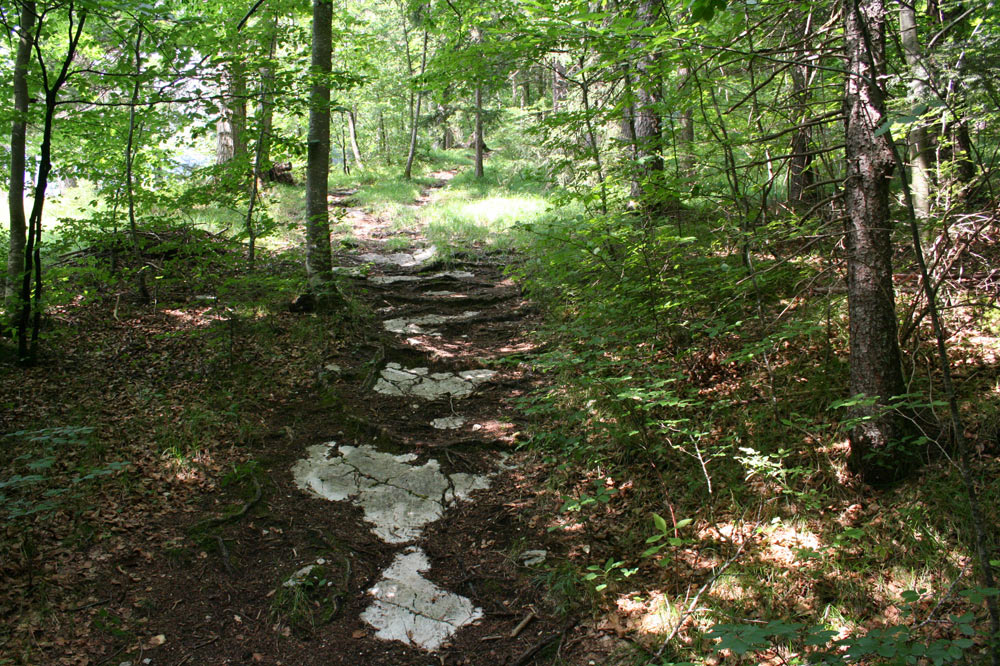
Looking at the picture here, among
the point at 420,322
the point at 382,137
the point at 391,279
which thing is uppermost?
the point at 382,137

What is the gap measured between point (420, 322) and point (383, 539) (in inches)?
178

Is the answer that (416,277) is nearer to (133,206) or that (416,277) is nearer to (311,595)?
(133,206)

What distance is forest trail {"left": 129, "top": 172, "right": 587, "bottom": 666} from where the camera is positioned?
3398 mm

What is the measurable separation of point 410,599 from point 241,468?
2254 millimetres

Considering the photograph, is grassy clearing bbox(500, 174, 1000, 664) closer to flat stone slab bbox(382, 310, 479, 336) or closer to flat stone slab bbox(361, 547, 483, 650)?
flat stone slab bbox(361, 547, 483, 650)

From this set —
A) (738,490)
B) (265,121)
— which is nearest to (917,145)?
(738,490)

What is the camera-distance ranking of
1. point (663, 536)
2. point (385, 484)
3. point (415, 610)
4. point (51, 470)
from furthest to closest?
1. point (385, 484)
2. point (51, 470)
3. point (415, 610)
4. point (663, 536)

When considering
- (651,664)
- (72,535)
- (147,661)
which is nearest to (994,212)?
(651,664)

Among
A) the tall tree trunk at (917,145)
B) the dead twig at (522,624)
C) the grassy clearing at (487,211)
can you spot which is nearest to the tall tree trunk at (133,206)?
the grassy clearing at (487,211)

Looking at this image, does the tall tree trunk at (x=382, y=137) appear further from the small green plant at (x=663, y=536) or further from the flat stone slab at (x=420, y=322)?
the small green plant at (x=663, y=536)

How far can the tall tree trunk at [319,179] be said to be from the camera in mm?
7629

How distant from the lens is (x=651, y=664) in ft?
9.45

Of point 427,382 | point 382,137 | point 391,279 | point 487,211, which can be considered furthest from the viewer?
point 382,137

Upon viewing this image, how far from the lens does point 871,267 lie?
3.52 m
